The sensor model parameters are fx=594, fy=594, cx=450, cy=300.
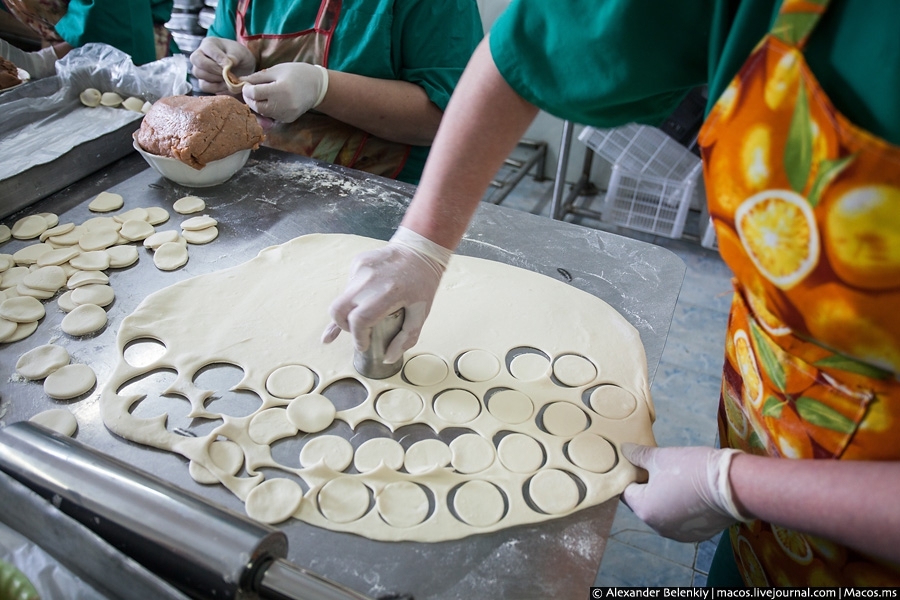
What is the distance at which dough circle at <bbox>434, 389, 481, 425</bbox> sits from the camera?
126 cm

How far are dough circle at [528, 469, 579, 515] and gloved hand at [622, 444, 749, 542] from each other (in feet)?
0.37

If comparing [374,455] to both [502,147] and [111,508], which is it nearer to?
[111,508]

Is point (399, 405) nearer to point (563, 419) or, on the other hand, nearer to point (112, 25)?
point (563, 419)

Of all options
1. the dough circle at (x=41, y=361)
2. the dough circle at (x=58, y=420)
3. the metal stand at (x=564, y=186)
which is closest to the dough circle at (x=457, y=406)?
the dough circle at (x=58, y=420)

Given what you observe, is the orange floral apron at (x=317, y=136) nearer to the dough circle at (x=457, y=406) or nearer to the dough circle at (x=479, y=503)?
the dough circle at (x=457, y=406)

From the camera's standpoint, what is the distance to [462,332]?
1472 millimetres

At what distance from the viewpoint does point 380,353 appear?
1.30 metres

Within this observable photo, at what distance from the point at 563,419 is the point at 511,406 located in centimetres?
11

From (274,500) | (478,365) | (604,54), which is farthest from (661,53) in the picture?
(274,500)

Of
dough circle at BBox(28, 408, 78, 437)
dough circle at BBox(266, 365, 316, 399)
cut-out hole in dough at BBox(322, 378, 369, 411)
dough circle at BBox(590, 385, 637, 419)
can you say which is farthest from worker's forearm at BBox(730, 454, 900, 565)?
dough circle at BBox(28, 408, 78, 437)

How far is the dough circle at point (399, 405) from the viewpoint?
1247 millimetres

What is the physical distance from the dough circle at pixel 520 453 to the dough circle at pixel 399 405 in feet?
0.64

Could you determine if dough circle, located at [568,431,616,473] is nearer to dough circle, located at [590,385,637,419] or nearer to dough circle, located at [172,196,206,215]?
dough circle, located at [590,385,637,419]

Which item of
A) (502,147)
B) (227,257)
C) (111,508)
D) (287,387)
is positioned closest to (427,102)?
(227,257)
